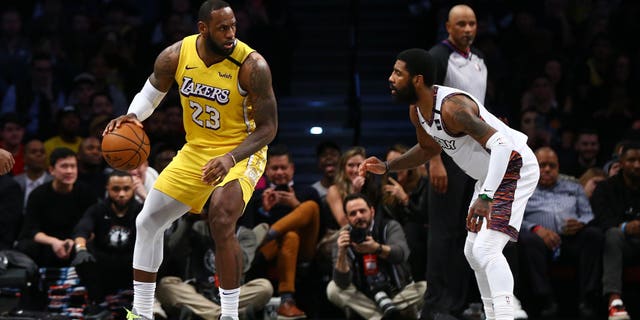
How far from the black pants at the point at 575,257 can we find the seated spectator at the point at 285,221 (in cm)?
166

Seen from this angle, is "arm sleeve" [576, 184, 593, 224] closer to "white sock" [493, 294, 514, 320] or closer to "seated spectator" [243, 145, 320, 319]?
"seated spectator" [243, 145, 320, 319]

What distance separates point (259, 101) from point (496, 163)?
1.40m

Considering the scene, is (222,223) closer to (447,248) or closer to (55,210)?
(447,248)

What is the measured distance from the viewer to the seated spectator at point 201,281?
783 cm

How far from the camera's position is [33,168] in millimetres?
9203

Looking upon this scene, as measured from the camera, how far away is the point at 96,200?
8.66 m

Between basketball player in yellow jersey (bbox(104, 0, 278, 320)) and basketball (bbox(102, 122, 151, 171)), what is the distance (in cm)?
7

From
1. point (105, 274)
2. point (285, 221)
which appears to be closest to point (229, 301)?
point (285, 221)

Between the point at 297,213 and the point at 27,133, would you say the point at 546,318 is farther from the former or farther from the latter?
the point at 27,133

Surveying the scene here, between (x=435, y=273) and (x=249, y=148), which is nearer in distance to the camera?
(x=249, y=148)

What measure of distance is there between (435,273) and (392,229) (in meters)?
0.89

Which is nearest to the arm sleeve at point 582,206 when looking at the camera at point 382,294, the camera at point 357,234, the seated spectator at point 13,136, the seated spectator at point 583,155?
the seated spectator at point 583,155

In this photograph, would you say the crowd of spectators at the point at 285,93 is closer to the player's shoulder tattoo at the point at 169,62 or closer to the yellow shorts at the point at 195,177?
the yellow shorts at the point at 195,177

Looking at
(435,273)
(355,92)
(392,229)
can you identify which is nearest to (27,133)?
(355,92)
